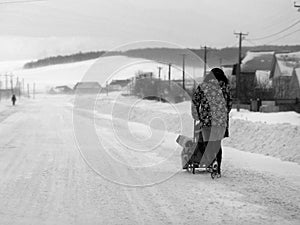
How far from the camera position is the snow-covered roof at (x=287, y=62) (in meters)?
61.2

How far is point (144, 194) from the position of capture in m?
7.24

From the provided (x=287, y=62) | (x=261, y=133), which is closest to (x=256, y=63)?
(x=287, y=62)

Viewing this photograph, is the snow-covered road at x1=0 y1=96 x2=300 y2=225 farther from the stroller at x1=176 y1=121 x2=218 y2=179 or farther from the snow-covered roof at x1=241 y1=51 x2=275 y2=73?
the snow-covered roof at x1=241 y1=51 x2=275 y2=73

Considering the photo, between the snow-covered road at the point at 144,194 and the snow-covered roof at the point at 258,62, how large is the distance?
216 ft

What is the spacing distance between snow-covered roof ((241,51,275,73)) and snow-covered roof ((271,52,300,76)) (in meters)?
8.58

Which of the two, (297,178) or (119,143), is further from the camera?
(119,143)

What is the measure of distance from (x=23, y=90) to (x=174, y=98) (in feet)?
520

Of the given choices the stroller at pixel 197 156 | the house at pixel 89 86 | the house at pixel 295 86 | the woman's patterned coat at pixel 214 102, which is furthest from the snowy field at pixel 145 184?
the house at pixel 295 86

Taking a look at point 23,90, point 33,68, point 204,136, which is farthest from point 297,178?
point 33,68

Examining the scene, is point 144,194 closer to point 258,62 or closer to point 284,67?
point 284,67

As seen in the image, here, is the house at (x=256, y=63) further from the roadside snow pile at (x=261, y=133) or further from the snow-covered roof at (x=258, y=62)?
the roadside snow pile at (x=261, y=133)

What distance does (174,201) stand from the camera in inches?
265

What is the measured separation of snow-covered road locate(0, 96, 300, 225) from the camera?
584cm

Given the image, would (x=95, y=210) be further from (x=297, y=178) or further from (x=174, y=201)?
(x=297, y=178)
